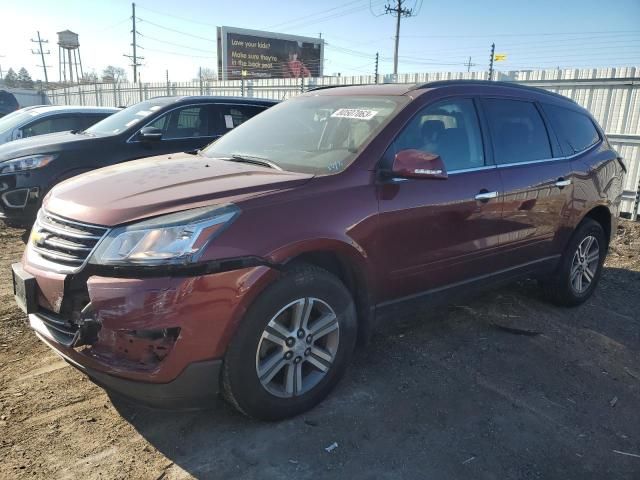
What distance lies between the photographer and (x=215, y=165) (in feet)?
10.7

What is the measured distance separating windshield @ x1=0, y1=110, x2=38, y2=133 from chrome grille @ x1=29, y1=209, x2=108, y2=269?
707 cm

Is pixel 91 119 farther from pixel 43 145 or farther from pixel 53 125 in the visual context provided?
pixel 43 145

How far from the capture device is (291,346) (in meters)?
2.71

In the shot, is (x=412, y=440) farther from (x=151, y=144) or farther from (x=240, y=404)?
(x=151, y=144)

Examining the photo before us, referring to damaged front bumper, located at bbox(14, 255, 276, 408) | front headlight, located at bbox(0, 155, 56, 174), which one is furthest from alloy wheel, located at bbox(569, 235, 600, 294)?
front headlight, located at bbox(0, 155, 56, 174)

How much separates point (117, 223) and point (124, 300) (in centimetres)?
38

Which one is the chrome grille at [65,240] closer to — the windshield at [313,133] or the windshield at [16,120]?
the windshield at [313,133]

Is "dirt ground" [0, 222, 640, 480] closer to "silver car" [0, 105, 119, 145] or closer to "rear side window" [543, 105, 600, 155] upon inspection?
"rear side window" [543, 105, 600, 155]

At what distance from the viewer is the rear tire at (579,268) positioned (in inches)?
180

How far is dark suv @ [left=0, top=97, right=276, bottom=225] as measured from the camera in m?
5.61

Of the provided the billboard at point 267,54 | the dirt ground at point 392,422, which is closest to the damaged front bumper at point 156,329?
the dirt ground at point 392,422

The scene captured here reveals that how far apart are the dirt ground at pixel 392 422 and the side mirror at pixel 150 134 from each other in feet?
8.68

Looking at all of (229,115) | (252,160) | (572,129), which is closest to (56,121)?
(229,115)

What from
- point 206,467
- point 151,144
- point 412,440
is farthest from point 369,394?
point 151,144
